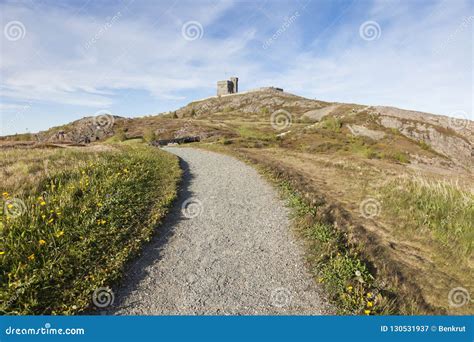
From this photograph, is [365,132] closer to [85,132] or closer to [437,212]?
[437,212]

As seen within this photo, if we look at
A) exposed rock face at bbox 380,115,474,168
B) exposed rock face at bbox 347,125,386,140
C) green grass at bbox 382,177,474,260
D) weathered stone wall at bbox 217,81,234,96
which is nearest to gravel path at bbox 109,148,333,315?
green grass at bbox 382,177,474,260

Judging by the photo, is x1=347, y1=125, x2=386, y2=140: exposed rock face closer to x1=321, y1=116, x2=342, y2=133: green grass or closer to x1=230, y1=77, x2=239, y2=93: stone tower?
x1=321, y1=116, x2=342, y2=133: green grass

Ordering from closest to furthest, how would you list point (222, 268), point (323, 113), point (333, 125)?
point (222, 268) < point (333, 125) < point (323, 113)

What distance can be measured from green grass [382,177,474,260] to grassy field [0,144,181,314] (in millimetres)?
9296

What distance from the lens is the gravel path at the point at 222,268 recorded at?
484 centimetres

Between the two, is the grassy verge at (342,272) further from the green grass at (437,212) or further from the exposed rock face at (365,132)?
the exposed rock face at (365,132)

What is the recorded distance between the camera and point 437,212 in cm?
981

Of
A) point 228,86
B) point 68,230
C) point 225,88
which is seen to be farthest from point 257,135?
point 228,86

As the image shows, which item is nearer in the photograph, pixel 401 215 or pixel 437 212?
pixel 437 212

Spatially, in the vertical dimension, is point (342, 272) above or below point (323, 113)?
below

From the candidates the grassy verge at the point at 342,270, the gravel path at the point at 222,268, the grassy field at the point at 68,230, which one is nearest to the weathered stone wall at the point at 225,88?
the grassy field at the point at 68,230

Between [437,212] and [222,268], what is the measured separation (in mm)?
9200

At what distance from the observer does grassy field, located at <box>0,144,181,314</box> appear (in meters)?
4.67

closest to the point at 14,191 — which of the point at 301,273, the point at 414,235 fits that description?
the point at 301,273
